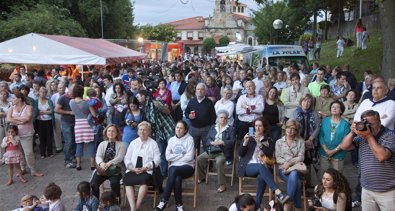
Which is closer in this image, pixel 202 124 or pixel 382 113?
pixel 382 113

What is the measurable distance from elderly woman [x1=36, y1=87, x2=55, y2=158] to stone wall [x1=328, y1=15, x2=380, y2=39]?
25.5 metres

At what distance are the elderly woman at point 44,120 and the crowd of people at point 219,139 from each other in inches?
0.9

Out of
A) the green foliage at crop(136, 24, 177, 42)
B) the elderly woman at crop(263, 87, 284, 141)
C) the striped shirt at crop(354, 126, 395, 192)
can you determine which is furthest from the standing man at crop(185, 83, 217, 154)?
the green foliage at crop(136, 24, 177, 42)

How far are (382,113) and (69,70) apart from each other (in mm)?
14771

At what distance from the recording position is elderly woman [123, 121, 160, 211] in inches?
240

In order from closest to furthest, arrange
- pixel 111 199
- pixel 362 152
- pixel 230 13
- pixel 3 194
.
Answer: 1. pixel 362 152
2. pixel 111 199
3. pixel 3 194
4. pixel 230 13

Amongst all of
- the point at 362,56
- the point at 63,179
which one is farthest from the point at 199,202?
the point at 362,56

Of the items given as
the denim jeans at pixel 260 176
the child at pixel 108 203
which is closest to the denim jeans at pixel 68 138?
the child at pixel 108 203

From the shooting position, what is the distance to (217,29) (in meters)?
102

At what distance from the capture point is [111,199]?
205 inches

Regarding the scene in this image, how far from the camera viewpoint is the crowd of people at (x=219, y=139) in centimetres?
471

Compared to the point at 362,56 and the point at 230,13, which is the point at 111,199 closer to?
the point at 362,56

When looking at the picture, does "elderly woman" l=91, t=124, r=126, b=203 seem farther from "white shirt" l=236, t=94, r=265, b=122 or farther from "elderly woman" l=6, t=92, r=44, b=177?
"white shirt" l=236, t=94, r=265, b=122

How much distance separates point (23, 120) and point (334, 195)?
5770mm
